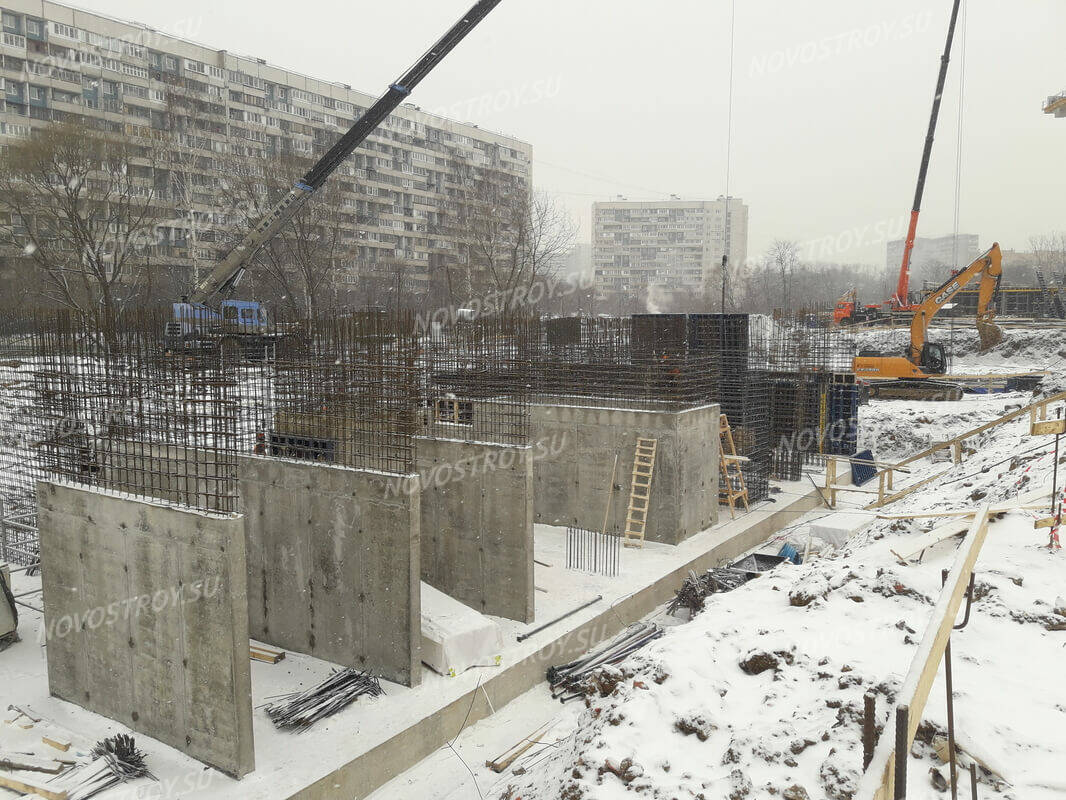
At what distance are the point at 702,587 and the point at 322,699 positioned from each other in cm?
562

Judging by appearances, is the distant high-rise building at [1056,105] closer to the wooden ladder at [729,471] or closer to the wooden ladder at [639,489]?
the wooden ladder at [729,471]

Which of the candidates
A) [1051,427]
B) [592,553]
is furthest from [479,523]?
[1051,427]

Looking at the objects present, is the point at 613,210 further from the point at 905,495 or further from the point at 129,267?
the point at 905,495

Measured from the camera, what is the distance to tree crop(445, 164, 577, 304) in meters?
33.2

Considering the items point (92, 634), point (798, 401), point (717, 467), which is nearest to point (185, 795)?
point (92, 634)

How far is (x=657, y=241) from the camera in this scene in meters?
90.4

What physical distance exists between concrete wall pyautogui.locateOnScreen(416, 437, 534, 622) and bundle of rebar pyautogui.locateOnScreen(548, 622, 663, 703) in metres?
0.94

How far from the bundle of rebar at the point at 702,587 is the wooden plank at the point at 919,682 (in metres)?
7.00

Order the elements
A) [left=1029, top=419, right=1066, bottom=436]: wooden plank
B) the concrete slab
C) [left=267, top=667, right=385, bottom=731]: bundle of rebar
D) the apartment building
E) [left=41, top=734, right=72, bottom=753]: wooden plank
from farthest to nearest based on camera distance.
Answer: the apartment building, [left=1029, top=419, right=1066, bottom=436]: wooden plank, [left=267, top=667, right=385, bottom=731]: bundle of rebar, [left=41, top=734, right=72, bottom=753]: wooden plank, the concrete slab

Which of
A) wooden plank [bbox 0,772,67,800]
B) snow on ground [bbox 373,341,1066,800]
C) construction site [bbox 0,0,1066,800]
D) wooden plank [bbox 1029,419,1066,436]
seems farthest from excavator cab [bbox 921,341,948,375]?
wooden plank [bbox 0,772,67,800]

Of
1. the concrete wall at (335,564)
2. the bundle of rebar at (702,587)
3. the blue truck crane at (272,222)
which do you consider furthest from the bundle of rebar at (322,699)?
the bundle of rebar at (702,587)

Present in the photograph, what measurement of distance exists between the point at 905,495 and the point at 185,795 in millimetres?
12755

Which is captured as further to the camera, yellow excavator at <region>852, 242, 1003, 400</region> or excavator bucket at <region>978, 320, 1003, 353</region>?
excavator bucket at <region>978, 320, 1003, 353</region>

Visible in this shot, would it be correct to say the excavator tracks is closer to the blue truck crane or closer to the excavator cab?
the excavator cab
